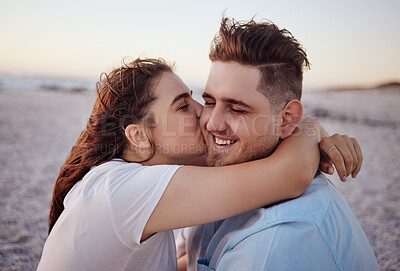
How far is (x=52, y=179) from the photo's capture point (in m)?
6.93

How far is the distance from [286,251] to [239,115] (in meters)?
1.18

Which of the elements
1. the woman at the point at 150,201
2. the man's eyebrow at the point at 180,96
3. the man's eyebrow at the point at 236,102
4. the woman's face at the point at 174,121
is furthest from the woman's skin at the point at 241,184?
the man's eyebrow at the point at 180,96

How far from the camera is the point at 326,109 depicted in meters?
18.5

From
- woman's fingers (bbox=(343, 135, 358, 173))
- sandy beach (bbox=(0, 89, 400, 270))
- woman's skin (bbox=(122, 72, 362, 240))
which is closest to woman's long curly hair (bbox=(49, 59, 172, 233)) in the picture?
woman's skin (bbox=(122, 72, 362, 240))

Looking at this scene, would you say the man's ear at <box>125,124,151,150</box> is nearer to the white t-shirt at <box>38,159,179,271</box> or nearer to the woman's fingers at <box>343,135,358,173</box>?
the white t-shirt at <box>38,159,179,271</box>

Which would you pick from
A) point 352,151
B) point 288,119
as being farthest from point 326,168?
point 288,119

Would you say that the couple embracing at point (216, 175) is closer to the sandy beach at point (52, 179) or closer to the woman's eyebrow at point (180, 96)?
the woman's eyebrow at point (180, 96)

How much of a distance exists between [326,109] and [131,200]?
18964 millimetres

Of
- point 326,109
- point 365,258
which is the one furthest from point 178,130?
point 326,109

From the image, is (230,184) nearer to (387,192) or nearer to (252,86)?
(252,86)

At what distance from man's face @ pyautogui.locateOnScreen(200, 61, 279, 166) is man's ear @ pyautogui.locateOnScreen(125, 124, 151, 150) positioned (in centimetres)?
57

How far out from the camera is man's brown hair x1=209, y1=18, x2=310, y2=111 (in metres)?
2.41

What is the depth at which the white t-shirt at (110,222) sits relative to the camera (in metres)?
1.75

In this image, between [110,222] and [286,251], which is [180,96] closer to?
[110,222]
